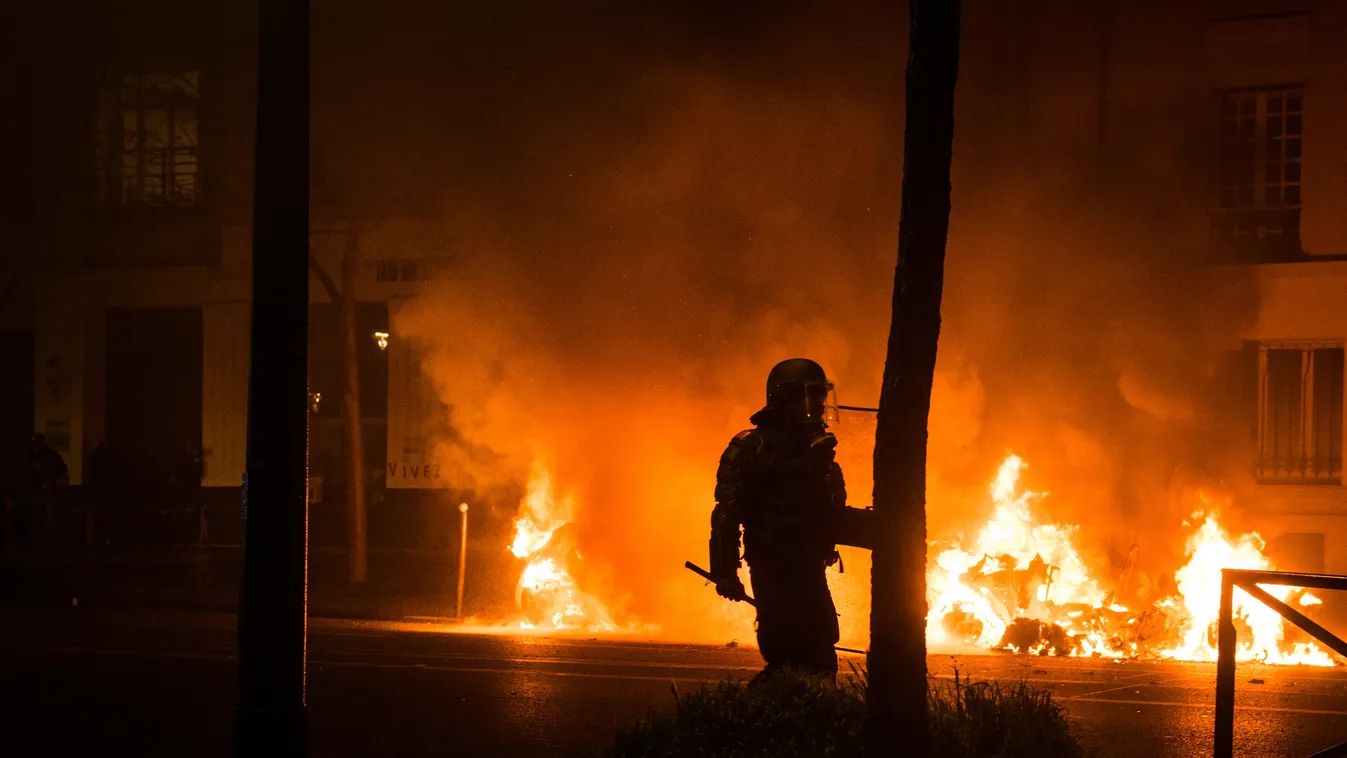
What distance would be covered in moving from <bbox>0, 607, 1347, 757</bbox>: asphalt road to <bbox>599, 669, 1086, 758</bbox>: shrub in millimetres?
865

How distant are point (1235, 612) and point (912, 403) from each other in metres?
7.56

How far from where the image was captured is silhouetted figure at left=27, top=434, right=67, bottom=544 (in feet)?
67.8

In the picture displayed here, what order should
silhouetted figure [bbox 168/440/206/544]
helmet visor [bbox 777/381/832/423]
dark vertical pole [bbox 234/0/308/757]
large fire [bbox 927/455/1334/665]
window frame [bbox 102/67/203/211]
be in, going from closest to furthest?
dark vertical pole [bbox 234/0/308/757], helmet visor [bbox 777/381/832/423], large fire [bbox 927/455/1334/665], silhouetted figure [bbox 168/440/206/544], window frame [bbox 102/67/203/211]

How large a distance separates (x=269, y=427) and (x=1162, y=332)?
500 inches

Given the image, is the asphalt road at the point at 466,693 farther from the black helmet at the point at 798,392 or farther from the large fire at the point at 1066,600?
the black helmet at the point at 798,392

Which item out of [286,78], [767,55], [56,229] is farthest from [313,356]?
[286,78]

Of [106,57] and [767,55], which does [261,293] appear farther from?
[106,57]

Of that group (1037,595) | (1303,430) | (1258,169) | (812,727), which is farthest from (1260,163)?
(812,727)

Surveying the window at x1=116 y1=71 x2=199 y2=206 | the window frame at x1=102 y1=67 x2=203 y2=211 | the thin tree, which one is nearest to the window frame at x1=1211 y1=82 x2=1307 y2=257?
the thin tree

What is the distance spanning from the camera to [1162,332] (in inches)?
654

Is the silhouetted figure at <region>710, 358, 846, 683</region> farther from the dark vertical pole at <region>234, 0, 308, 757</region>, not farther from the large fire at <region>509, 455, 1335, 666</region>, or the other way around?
the large fire at <region>509, 455, 1335, 666</region>

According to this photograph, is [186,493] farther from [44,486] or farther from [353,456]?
[353,456]

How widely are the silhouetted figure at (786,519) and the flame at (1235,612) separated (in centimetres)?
523

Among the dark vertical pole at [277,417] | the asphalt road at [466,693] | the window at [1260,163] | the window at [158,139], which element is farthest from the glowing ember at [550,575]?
the window at [158,139]
